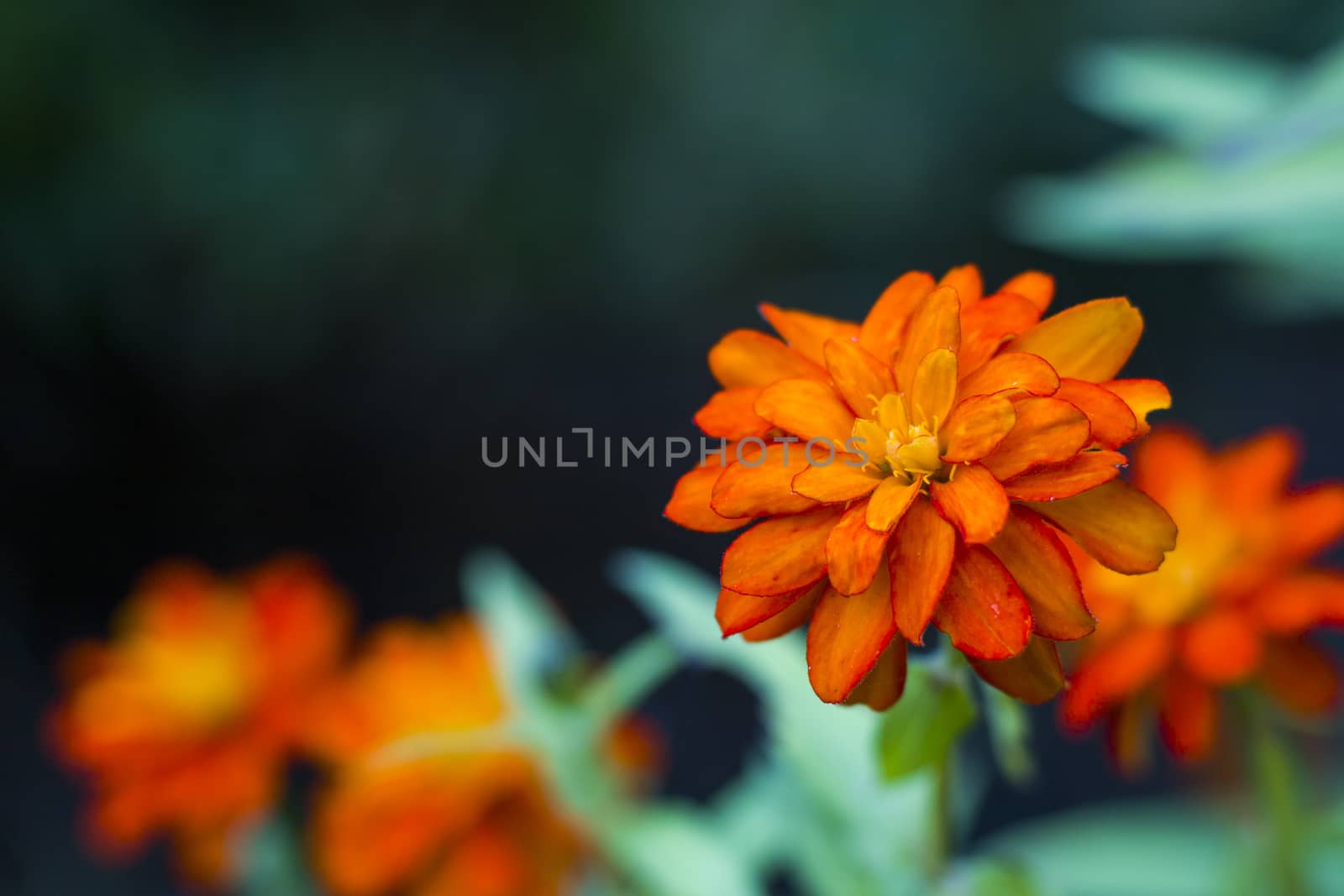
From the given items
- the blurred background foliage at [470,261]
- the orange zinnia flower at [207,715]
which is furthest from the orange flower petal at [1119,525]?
the blurred background foliage at [470,261]

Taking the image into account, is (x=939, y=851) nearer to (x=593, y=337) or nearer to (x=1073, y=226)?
(x=1073, y=226)

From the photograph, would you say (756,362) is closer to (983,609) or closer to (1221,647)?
(983,609)

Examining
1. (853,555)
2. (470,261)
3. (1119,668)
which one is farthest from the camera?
(470,261)

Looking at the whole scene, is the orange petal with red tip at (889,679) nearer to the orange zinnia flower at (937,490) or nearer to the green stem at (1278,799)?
the orange zinnia flower at (937,490)

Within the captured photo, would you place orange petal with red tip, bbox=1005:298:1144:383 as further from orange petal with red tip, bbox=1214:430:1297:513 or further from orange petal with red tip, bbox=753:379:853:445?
orange petal with red tip, bbox=1214:430:1297:513

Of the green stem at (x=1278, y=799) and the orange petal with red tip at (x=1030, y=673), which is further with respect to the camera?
the green stem at (x=1278, y=799)

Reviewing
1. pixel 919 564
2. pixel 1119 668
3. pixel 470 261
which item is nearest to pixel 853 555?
pixel 919 564

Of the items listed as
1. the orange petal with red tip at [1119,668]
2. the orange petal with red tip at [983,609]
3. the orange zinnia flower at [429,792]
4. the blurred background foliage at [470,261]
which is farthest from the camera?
the blurred background foliage at [470,261]
